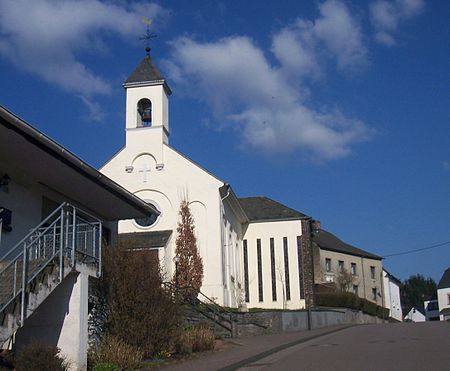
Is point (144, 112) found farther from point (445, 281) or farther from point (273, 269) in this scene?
point (445, 281)

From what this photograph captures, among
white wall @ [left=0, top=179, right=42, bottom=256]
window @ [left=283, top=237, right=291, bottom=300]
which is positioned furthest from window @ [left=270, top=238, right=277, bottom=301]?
white wall @ [left=0, top=179, right=42, bottom=256]

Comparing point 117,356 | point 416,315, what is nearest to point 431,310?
point 416,315

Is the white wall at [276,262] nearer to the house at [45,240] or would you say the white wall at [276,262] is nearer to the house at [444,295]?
the house at [45,240]

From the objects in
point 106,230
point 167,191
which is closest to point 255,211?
point 167,191

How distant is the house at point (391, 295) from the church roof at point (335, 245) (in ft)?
17.3

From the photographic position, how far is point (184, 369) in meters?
13.2

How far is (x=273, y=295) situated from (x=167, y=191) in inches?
445

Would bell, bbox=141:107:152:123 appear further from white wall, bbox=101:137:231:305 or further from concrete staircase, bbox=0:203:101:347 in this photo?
concrete staircase, bbox=0:203:101:347

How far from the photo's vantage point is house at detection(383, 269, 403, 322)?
69325 millimetres

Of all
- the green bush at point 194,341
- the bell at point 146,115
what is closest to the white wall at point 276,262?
the bell at point 146,115

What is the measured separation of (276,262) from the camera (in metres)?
41.2

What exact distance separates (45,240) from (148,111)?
23053mm

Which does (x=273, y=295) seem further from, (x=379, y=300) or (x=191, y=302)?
(x=379, y=300)

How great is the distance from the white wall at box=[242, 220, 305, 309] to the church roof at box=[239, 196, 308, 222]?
349 millimetres
